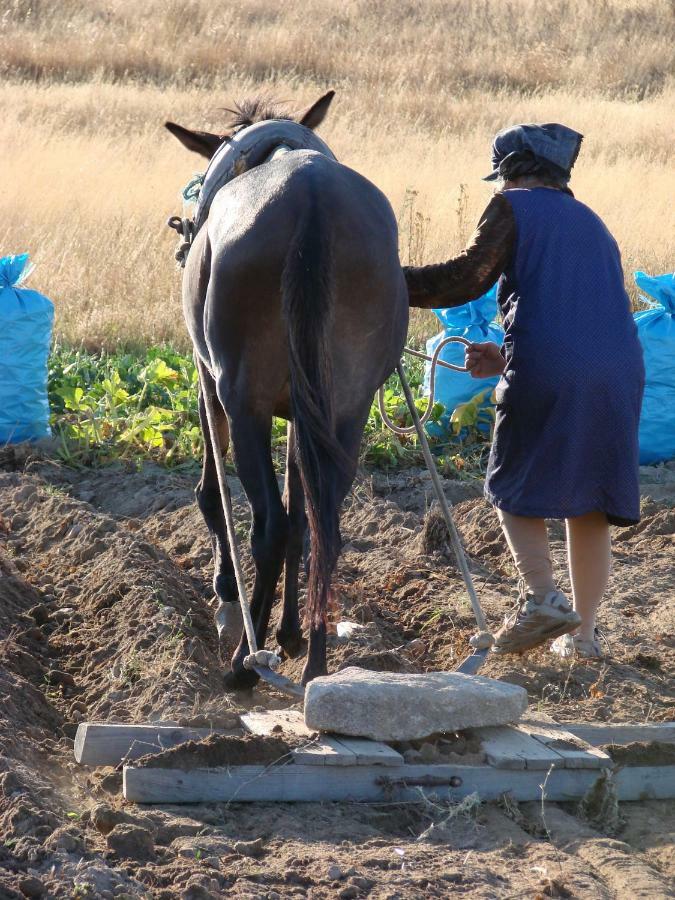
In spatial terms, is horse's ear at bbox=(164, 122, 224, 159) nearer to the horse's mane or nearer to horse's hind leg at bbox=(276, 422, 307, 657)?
the horse's mane

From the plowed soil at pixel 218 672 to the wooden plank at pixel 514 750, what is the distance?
139mm

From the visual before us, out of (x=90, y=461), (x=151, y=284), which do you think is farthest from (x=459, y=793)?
(x=151, y=284)

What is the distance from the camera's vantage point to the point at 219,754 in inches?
126

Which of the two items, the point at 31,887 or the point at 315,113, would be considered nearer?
the point at 31,887

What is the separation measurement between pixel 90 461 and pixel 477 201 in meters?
6.98

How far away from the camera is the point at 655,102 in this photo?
66.4 feet

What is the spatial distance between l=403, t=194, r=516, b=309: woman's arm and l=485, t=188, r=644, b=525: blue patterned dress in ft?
0.16

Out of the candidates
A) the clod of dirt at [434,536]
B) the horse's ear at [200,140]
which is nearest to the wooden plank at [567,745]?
the clod of dirt at [434,536]

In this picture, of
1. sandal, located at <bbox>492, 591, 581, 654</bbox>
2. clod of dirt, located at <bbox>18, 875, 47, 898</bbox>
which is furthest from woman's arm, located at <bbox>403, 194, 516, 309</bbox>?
clod of dirt, located at <bbox>18, 875, 47, 898</bbox>

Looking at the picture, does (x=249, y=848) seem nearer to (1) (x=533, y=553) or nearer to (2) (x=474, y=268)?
(1) (x=533, y=553)

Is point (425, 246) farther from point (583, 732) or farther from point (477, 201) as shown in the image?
point (583, 732)

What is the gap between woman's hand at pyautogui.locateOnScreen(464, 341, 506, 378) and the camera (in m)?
4.44

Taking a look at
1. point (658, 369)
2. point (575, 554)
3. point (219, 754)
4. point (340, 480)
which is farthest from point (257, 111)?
point (658, 369)

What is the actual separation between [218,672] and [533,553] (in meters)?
1.20
